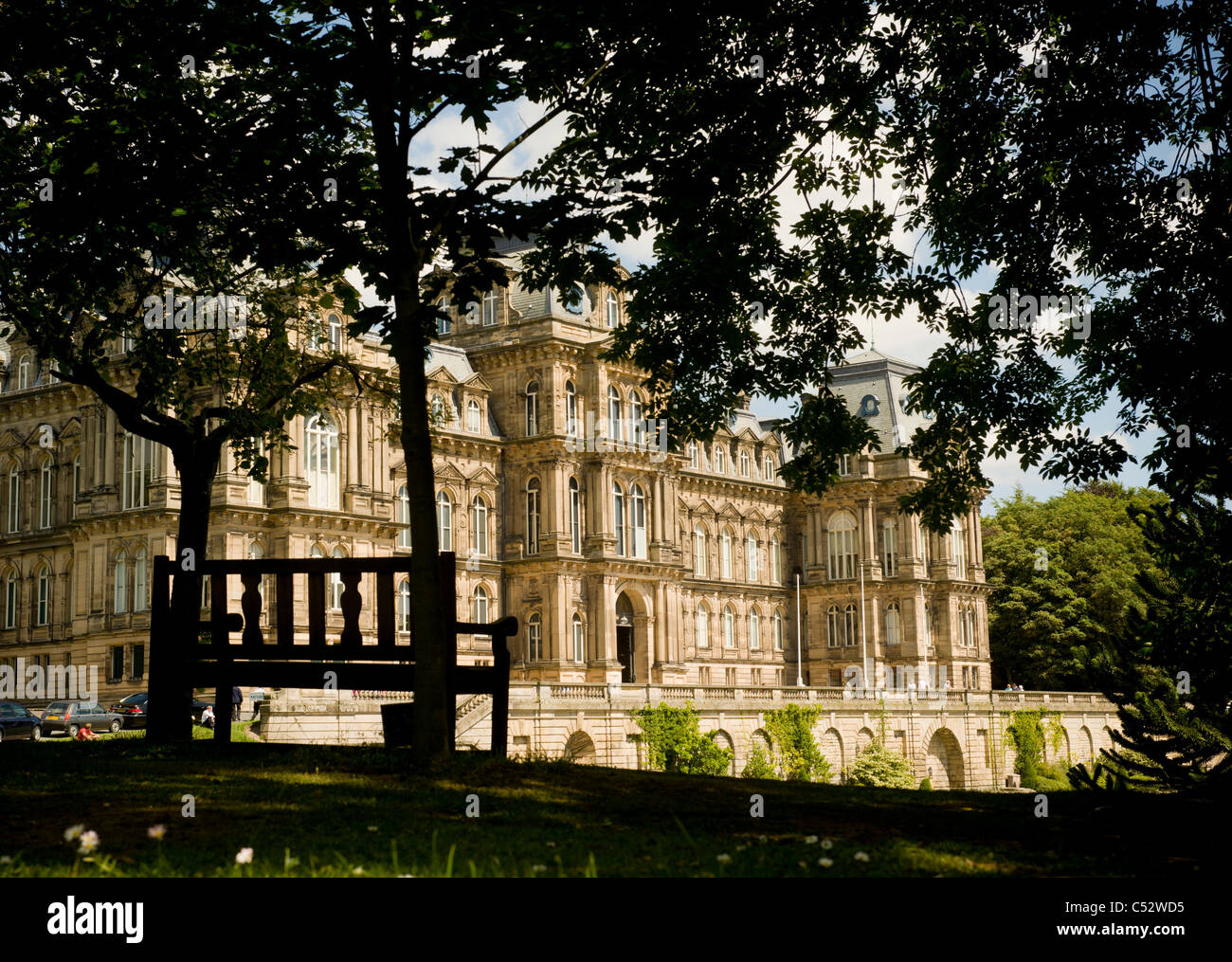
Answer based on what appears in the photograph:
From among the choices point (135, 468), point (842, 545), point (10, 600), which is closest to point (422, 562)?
point (135, 468)

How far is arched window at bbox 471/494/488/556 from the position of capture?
206ft

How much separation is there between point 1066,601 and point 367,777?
3052 inches

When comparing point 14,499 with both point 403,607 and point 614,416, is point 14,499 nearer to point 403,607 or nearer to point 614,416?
point 403,607

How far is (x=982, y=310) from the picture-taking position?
646 inches

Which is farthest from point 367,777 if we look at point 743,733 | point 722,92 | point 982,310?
point 743,733

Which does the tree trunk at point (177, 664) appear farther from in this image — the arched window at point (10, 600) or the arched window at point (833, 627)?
the arched window at point (833, 627)

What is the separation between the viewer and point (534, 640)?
2432 inches

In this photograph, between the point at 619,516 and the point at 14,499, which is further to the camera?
the point at 619,516

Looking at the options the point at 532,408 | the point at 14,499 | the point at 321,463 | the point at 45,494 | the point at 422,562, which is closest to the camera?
the point at 422,562

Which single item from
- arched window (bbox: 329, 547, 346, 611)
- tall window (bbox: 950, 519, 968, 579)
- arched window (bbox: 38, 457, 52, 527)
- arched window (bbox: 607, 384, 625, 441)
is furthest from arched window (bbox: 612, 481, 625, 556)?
tall window (bbox: 950, 519, 968, 579)

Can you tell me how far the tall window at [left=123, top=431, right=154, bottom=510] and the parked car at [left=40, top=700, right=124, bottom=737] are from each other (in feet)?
27.3

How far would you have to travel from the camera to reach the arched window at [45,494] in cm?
5669

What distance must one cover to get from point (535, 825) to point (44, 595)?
172ft
